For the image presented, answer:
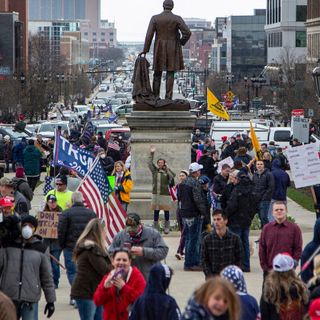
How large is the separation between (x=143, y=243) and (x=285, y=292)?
9.99 ft

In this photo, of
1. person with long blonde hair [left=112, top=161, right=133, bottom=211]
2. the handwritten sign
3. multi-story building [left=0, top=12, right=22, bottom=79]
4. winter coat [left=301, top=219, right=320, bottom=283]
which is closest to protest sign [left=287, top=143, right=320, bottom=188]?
the handwritten sign

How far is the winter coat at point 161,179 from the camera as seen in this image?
24.8 metres

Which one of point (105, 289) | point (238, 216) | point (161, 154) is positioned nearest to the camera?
point (105, 289)

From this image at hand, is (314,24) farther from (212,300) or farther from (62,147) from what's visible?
(212,300)

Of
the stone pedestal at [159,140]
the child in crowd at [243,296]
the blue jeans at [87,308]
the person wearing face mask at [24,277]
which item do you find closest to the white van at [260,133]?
the stone pedestal at [159,140]

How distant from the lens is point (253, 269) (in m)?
20.3

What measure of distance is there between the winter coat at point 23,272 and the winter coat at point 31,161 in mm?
19419

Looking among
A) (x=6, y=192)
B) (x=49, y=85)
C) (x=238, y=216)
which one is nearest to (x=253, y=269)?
(x=238, y=216)

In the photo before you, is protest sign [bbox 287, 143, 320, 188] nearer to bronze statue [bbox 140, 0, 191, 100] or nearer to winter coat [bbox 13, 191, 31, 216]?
winter coat [bbox 13, 191, 31, 216]

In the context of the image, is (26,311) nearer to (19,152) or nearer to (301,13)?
(19,152)

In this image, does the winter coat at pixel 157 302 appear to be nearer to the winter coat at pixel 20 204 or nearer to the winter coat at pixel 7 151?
the winter coat at pixel 20 204

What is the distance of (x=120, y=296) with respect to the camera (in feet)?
40.2

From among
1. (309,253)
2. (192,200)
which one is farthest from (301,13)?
(309,253)

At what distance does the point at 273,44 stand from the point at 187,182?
123 metres
